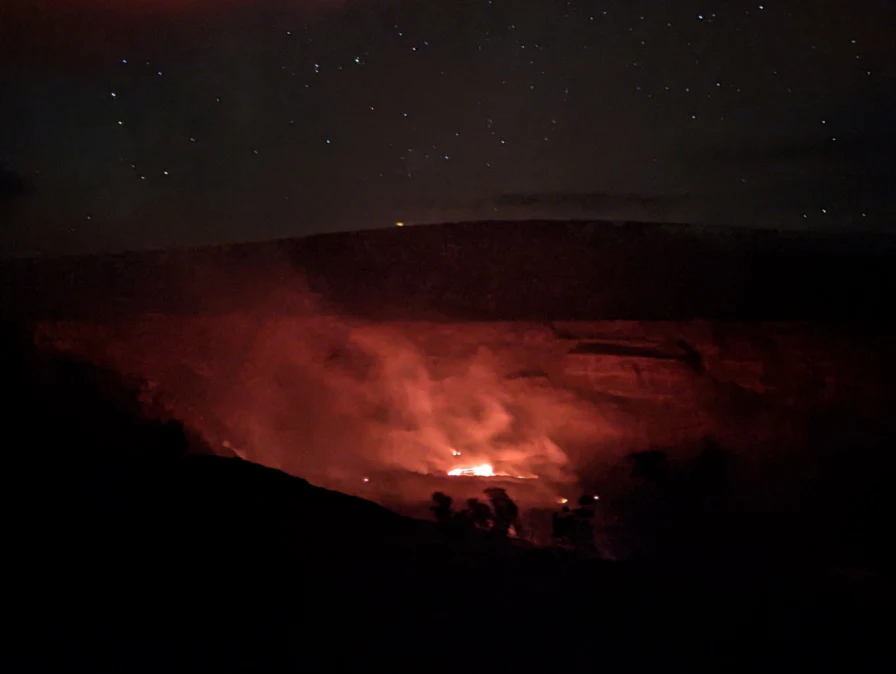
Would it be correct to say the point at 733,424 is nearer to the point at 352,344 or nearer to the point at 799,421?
the point at 799,421

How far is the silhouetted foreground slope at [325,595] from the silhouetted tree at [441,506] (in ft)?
4.57

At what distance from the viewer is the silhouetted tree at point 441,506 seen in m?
4.88

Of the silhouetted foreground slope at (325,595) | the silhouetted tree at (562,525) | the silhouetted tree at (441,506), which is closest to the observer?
the silhouetted foreground slope at (325,595)

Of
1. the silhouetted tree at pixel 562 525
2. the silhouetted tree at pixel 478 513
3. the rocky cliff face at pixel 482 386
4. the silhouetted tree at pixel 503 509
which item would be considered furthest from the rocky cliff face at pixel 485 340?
the silhouetted tree at pixel 562 525

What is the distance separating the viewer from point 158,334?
6.45 metres

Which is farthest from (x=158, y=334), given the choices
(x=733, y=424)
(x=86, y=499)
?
(x=733, y=424)

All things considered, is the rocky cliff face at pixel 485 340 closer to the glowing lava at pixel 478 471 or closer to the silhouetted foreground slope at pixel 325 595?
the glowing lava at pixel 478 471

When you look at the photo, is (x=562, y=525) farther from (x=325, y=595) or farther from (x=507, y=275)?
(x=507, y=275)

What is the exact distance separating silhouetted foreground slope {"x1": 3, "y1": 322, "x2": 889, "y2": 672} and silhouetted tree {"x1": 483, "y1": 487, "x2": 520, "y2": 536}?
1315 millimetres

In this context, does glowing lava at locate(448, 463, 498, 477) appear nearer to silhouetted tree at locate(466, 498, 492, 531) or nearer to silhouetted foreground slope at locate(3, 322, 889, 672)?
silhouetted tree at locate(466, 498, 492, 531)

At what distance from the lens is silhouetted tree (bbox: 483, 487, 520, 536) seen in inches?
186

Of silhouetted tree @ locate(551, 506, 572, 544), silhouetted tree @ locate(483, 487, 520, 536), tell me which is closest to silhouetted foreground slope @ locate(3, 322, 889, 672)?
silhouetted tree @ locate(551, 506, 572, 544)

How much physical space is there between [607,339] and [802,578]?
3.38 meters

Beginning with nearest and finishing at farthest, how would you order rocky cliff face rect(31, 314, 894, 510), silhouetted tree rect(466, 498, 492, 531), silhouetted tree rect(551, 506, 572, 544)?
silhouetted tree rect(551, 506, 572, 544), silhouetted tree rect(466, 498, 492, 531), rocky cliff face rect(31, 314, 894, 510)
